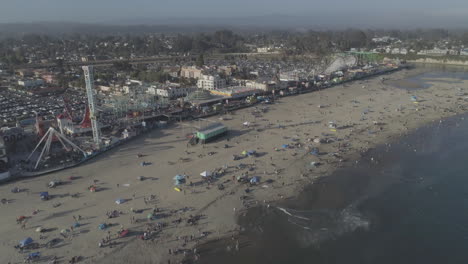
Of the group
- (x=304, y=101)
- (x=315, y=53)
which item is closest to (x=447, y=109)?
(x=304, y=101)

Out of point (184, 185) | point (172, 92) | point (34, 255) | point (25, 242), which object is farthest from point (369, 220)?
point (172, 92)

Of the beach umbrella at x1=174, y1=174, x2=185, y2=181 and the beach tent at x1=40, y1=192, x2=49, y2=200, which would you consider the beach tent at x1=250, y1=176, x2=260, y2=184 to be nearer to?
the beach umbrella at x1=174, y1=174, x2=185, y2=181

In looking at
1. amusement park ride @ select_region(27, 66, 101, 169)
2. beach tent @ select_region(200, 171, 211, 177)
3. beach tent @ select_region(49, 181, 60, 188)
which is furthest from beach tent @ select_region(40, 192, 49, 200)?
beach tent @ select_region(200, 171, 211, 177)

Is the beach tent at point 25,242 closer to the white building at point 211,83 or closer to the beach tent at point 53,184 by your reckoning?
the beach tent at point 53,184

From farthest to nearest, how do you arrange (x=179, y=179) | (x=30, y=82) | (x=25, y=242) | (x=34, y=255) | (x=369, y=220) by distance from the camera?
(x=30, y=82), (x=179, y=179), (x=369, y=220), (x=25, y=242), (x=34, y=255)

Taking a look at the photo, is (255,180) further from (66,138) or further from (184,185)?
(66,138)

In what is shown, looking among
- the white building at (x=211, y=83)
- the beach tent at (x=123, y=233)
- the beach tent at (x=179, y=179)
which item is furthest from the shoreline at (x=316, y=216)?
the white building at (x=211, y=83)
